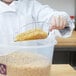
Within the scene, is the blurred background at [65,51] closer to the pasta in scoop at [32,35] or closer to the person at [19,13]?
the person at [19,13]

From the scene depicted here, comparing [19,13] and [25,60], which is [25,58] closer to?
[25,60]

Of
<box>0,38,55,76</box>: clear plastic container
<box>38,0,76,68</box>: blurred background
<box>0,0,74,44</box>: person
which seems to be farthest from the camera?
<box>38,0,76,68</box>: blurred background

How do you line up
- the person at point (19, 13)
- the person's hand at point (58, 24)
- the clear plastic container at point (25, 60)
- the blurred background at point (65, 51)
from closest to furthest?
the clear plastic container at point (25, 60) → the person's hand at point (58, 24) → the person at point (19, 13) → the blurred background at point (65, 51)

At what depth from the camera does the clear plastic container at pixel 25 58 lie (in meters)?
0.51

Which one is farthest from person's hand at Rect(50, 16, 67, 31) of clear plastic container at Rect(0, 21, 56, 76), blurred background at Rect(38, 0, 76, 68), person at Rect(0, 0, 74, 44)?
blurred background at Rect(38, 0, 76, 68)

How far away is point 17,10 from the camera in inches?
43.4

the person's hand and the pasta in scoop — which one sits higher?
the person's hand

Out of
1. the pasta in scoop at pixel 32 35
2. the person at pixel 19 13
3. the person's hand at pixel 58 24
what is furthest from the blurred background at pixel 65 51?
the pasta in scoop at pixel 32 35

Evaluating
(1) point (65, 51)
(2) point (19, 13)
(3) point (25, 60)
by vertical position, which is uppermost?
(2) point (19, 13)

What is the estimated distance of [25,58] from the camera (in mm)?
521

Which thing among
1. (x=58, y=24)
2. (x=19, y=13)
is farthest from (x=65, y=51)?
(x=58, y=24)

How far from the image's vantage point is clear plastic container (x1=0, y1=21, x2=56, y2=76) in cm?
51

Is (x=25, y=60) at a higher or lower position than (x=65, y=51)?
higher

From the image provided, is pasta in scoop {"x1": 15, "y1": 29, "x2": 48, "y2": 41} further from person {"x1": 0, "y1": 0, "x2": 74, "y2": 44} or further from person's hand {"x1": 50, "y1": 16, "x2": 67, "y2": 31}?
person {"x1": 0, "y1": 0, "x2": 74, "y2": 44}
